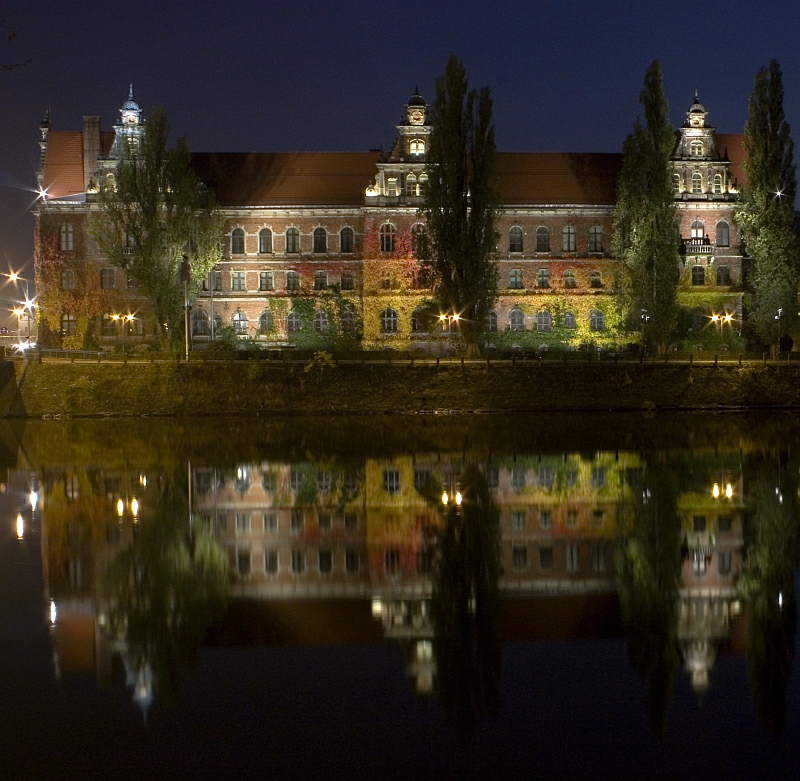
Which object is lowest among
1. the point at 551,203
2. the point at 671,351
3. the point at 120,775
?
the point at 120,775

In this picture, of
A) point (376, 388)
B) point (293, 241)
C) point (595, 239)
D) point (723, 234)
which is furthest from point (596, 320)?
point (376, 388)

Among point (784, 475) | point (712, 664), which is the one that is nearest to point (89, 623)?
point (712, 664)

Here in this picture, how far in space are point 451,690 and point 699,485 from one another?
43.2 ft

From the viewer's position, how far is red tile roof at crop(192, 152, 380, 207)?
59844 millimetres

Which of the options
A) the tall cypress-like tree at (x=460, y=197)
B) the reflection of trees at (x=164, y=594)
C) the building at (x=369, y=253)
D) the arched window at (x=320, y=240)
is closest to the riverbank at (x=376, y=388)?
the tall cypress-like tree at (x=460, y=197)

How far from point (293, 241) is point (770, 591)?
49610mm

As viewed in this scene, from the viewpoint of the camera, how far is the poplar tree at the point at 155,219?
1871 inches

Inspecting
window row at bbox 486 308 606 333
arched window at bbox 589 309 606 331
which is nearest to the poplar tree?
window row at bbox 486 308 606 333

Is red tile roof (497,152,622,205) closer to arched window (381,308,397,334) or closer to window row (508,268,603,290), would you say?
window row (508,268,603,290)

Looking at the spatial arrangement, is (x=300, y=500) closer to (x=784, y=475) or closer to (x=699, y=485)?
(x=699, y=485)

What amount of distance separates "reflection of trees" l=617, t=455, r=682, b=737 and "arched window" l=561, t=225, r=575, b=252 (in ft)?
132

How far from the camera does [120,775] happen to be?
7879mm

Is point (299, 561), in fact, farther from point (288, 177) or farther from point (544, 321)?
point (288, 177)

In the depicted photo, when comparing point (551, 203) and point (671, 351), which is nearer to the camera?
point (671, 351)
